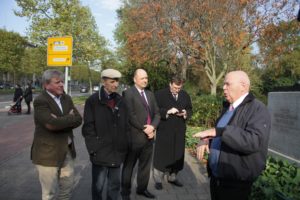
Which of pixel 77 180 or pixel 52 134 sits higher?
pixel 52 134

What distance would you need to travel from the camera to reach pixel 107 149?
4.34 m

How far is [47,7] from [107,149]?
91.7ft

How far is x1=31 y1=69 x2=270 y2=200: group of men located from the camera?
3092 mm

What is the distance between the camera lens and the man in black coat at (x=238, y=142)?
294 centimetres

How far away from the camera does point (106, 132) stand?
14.2 ft

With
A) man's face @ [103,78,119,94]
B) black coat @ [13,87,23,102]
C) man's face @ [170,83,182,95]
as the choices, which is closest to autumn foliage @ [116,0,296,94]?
black coat @ [13,87,23,102]

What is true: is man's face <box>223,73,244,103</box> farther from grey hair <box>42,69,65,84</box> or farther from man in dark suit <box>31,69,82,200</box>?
grey hair <box>42,69,65,84</box>

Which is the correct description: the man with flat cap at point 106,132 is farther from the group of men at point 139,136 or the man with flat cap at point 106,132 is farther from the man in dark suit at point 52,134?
the man in dark suit at point 52,134

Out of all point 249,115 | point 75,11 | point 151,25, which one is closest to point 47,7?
point 75,11

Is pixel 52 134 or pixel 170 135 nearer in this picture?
pixel 52 134

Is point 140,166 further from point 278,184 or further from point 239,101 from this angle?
point 239,101

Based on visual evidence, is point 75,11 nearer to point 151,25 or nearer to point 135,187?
point 151,25

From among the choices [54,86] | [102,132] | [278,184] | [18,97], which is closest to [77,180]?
[102,132]

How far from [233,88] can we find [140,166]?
109 inches
